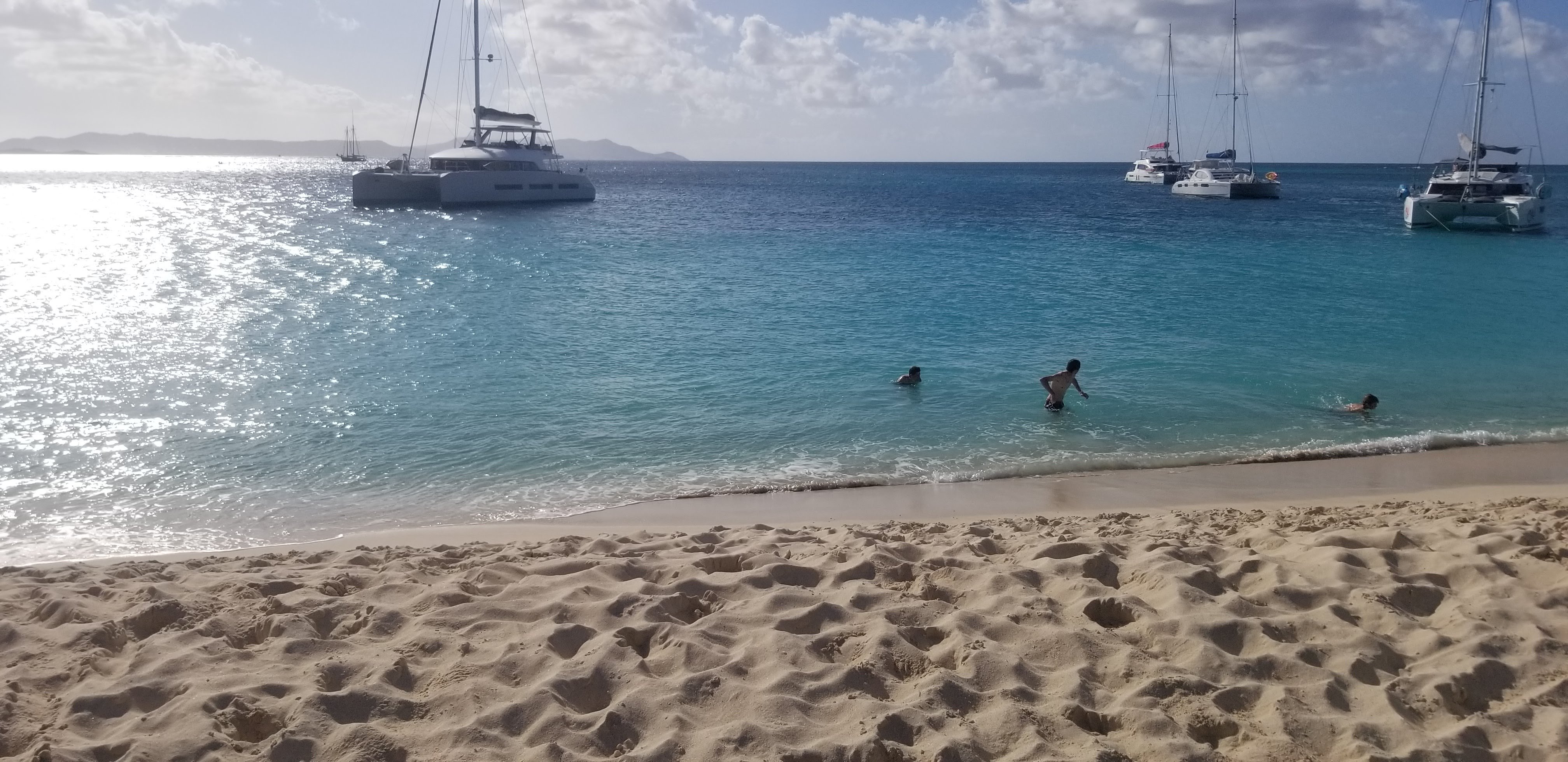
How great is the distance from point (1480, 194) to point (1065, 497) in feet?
128

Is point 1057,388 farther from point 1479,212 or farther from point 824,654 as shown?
point 1479,212

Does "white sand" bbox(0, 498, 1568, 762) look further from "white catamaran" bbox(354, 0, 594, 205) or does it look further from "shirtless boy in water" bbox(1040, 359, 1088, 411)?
"white catamaran" bbox(354, 0, 594, 205)

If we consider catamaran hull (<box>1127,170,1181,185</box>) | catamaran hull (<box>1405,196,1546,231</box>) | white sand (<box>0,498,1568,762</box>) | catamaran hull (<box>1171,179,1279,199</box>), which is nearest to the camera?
white sand (<box>0,498,1568,762</box>)

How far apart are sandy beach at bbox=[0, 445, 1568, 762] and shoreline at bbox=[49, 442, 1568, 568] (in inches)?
44.9

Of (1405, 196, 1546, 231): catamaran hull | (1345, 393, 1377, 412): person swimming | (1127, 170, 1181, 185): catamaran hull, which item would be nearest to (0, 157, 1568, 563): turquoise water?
(1345, 393, 1377, 412): person swimming

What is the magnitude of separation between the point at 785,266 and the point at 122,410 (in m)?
18.2

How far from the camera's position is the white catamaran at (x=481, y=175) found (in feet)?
161

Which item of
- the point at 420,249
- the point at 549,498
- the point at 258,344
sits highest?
the point at 420,249

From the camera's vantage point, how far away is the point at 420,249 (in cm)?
3136

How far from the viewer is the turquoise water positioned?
1016cm

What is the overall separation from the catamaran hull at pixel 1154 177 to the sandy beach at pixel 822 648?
82.0 meters

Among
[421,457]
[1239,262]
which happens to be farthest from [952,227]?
[421,457]

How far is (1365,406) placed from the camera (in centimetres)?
1241

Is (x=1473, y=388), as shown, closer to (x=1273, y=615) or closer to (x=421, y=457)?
(x=1273, y=615)
